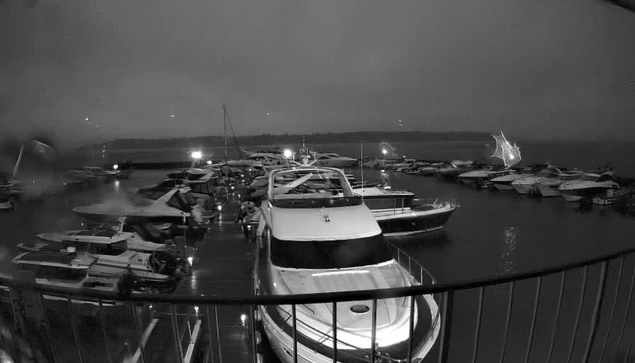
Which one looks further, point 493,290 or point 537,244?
point 537,244

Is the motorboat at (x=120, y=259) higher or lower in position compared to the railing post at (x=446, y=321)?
lower

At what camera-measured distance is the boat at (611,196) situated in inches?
974

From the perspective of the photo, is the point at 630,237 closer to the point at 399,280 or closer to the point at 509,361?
the point at 509,361

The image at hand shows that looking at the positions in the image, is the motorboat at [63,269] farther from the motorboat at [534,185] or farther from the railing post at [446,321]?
the motorboat at [534,185]

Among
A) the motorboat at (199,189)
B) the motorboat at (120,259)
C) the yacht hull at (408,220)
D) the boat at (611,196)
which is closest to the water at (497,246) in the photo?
the yacht hull at (408,220)

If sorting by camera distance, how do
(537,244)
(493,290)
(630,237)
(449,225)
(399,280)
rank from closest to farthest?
(399,280), (493,290), (537,244), (630,237), (449,225)

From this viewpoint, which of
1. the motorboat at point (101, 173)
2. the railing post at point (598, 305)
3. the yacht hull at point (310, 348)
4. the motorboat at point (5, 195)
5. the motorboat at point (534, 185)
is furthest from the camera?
the motorboat at point (101, 173)

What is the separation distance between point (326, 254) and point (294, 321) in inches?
159

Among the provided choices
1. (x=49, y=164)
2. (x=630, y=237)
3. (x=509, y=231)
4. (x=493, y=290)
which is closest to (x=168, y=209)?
(x=493, y=290)

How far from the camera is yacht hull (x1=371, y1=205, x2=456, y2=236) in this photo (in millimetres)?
15523

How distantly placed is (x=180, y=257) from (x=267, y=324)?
23.5 feet

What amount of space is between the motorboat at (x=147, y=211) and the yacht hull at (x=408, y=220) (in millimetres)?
9744

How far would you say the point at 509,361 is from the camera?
7414mm

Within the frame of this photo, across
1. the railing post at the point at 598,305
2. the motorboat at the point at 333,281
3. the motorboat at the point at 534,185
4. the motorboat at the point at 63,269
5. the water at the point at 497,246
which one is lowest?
the water at the point at 497,246
